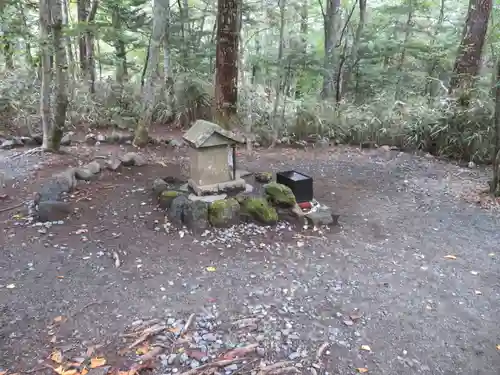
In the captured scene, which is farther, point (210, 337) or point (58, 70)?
point (58, 70)

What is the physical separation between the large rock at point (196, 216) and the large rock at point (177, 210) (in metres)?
0.04

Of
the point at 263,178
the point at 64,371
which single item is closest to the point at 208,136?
the point at 263,178

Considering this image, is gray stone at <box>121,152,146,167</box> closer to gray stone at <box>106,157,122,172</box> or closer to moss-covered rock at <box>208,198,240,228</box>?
gray stone at <box>106,157,122,172</box>

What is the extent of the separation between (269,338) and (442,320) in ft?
3.74

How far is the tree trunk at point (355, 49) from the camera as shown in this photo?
7.76 metres

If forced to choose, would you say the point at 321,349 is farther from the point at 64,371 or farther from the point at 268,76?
the point at 268,76

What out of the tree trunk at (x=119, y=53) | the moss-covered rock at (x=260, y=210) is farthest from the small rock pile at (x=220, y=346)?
the tree trunk at (x=119, y=53)

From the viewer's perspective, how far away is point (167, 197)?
398cm

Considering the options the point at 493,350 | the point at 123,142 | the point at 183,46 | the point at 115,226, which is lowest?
the point at 493,350

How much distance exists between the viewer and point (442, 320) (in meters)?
2.53

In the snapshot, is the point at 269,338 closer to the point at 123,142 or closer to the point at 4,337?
the point at 4,337

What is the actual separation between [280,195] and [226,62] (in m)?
2.28

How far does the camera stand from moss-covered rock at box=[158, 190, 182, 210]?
3.96m

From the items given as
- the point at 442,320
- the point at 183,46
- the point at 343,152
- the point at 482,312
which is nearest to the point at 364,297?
the point at 442,320
